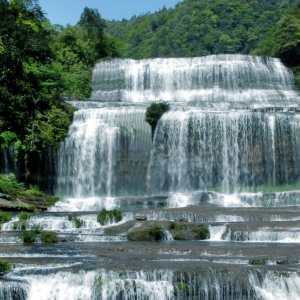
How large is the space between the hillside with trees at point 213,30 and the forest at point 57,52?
176mm

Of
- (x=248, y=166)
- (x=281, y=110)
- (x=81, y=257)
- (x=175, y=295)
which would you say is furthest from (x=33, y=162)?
(x=175, y=295)

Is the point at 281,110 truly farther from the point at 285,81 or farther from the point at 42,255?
the point at 42,255

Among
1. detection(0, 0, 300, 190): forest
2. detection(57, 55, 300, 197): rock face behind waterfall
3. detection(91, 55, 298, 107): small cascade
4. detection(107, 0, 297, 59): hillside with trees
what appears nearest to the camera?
detection(57, 55, 300, 197): rock face behind waterfall

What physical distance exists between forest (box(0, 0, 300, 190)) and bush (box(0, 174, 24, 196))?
8.22 ft

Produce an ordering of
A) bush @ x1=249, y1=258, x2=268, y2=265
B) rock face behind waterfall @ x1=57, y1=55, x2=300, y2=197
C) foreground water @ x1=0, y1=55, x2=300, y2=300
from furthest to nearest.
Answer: rock face behind waterfall @ x1=57, y1=55, x2=300, y2=197 < bush @ x1=249, y1=258, x2=268, y2=265 < foreground water @ x1=0, y1=55, x2=300, y2=300

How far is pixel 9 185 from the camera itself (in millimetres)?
25375

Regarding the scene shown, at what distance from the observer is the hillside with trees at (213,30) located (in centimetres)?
8588

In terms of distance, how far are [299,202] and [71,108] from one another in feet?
49.9

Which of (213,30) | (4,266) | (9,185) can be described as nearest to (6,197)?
(9,185)

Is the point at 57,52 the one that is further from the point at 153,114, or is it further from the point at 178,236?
the point at 178,236

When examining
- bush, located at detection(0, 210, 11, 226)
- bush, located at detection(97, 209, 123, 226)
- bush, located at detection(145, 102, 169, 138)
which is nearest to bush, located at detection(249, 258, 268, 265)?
bush, located at detection(97, 209, 123, 226)

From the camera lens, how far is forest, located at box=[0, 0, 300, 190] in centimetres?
3039

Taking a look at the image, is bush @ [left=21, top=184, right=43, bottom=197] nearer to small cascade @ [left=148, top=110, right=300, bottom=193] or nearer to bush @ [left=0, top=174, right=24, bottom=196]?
bush @ [left=0, top=174, right=24, bottom=196]

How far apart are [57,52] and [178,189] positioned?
21476 mm
